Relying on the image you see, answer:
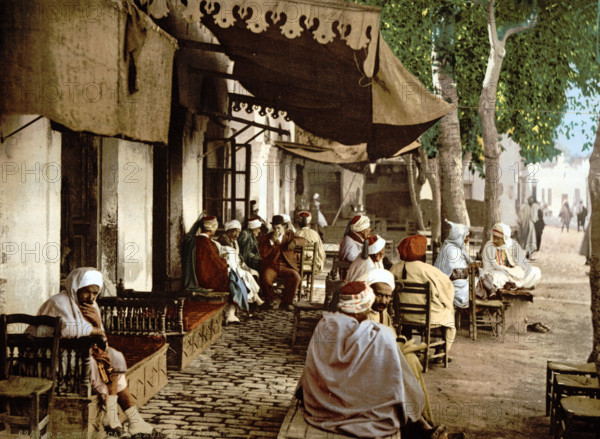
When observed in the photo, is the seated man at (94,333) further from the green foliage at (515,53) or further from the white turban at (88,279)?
the green foliage at (515,53)

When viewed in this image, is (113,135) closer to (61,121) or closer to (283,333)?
(61,121)

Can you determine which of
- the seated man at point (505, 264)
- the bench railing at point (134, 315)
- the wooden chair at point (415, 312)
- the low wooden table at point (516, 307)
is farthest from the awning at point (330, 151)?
the bench railing at point (134, 315)

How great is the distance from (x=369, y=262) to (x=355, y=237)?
2456mm

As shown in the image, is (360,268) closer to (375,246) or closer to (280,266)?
(375,246)

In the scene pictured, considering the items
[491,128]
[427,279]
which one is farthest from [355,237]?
[491,128]

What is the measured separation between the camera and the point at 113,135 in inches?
189

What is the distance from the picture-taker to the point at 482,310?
1012cm

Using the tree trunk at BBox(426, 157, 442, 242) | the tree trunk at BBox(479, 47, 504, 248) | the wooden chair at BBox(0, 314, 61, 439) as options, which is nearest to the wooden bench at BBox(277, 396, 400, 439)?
the wooden chair at BBox(0, 314, 61, 439)

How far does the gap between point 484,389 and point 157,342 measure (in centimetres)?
355

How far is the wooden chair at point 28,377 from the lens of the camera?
4.45 m

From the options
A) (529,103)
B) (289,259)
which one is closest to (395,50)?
(529,103)

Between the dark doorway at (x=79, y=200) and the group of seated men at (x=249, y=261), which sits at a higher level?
the dark doorway at (x=79, y=200)

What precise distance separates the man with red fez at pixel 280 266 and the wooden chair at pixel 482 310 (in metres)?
3.15

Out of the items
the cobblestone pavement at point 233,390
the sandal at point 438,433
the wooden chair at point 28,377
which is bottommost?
the cobblestone pavement at point 233,390
